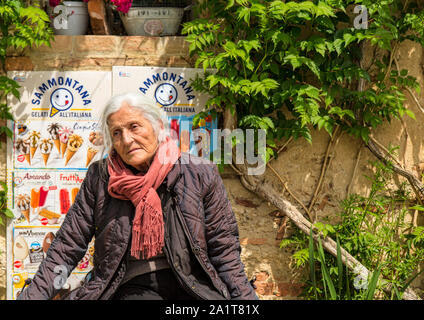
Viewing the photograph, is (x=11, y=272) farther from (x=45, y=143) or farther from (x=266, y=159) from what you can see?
(x=266, y=159)

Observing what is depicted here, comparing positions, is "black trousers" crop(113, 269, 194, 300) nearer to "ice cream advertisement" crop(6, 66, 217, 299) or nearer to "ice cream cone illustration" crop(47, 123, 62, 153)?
"ice cream advertisement" crop(6, 66, 217, 299)

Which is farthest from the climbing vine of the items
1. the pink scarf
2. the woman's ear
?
the pink scarf

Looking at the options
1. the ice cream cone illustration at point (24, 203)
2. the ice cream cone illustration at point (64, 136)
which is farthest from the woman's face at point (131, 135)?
the ice cream cone illustration at point (24, 203)

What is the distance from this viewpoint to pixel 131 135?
7.61ft

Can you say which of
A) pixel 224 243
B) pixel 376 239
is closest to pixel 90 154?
pixel 224 243

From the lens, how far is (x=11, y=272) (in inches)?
132

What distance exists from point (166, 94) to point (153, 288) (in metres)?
1.56

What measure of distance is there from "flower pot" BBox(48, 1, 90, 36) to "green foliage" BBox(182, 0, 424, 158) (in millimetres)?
832

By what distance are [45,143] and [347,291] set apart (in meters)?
2.33

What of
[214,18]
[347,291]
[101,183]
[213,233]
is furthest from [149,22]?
[347,291]

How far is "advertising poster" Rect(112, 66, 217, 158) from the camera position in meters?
3.36

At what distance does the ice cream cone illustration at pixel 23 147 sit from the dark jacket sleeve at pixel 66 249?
3.76 ft

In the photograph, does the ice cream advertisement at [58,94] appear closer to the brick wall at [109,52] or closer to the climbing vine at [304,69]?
the brick wall at [109,52]

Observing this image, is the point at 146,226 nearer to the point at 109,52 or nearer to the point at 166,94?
the point at 166,94
